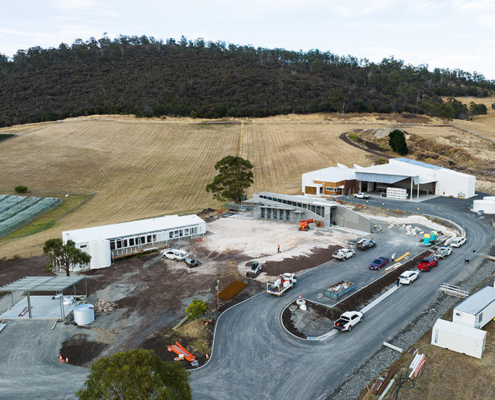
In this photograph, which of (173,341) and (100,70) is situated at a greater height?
(100,70)

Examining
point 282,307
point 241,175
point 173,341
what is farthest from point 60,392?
point 241,175

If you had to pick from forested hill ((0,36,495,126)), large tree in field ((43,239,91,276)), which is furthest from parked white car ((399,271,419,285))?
forested hill ((0,36,495,126))

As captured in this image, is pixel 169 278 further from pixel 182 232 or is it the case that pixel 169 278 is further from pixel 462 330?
pixel 462 330

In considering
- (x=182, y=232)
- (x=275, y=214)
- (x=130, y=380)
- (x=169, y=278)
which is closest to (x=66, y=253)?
(x=169, y=278)

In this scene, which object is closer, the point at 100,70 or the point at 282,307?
the point at 282,307

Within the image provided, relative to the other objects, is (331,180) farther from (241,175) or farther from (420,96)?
(420,96)

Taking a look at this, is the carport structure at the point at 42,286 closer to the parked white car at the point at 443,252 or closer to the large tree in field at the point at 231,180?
the parked white car at the point at 443,252

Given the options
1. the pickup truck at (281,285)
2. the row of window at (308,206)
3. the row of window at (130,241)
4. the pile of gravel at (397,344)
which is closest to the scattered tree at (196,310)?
the pickup truck at (281,285)
